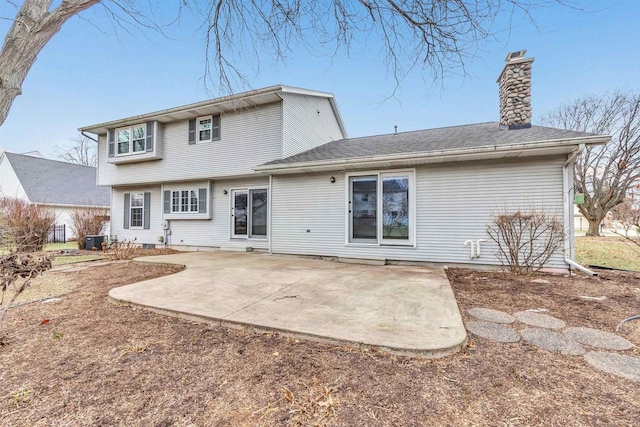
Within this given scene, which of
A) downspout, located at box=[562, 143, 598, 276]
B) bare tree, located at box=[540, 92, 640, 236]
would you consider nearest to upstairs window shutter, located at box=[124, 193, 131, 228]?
downspout, located at box=[562, 143, 598, 276]

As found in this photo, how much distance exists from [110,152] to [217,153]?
5.04 meters

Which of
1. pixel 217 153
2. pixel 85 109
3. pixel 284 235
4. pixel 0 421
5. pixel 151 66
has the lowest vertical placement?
pixel 0 421

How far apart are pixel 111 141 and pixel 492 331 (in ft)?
43.4

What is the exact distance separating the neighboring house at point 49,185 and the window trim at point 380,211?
1472cm

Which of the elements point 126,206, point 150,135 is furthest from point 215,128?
point 126,206

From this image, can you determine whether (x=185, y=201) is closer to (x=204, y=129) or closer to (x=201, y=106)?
(x=204, y=129)

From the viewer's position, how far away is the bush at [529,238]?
17.6ft

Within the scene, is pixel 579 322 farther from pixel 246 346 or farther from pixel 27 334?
pixel 27 334

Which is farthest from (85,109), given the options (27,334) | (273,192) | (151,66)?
(27,334)

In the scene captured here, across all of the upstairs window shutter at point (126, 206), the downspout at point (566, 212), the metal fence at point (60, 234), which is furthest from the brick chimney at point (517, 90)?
the metal fence at point (60, 234)

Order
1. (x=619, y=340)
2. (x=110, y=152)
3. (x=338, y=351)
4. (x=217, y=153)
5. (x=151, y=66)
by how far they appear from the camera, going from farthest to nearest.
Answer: (x=110, y=152), (x=217, y=153), (x=151, y=66), (x=619, y=340), (x=338, y=351)

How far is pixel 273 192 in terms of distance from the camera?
8.20 metres

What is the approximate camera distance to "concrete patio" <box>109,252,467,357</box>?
2600mm

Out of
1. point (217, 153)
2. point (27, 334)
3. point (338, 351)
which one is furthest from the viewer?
point (217, 153)
